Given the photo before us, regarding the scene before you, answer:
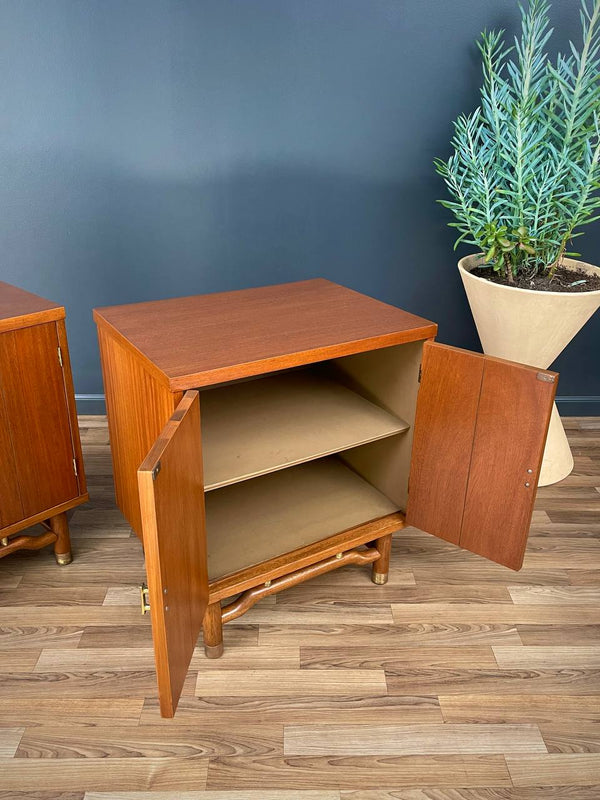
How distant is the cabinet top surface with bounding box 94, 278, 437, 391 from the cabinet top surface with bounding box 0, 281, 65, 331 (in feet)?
0.32

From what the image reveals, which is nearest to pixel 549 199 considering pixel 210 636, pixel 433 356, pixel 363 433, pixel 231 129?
pixel 433 356

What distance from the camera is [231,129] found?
2.12 metres

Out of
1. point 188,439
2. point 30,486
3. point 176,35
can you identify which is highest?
point 176,35

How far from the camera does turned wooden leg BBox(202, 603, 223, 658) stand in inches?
54.1

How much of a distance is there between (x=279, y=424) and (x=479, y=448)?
0.45 metres

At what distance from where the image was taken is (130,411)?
1385mm

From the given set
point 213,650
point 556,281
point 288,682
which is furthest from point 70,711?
point 556,281

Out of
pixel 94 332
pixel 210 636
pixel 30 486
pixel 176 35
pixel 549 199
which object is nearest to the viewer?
pixel 210 636

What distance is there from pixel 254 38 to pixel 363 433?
1.34 metres

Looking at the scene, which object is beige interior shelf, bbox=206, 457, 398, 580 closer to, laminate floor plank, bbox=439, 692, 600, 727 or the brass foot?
the brass foot

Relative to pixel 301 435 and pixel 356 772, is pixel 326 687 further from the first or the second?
pixel 301 435

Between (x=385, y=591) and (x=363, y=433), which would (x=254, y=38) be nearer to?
(x=363, y=433)

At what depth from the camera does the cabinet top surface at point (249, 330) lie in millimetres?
1208

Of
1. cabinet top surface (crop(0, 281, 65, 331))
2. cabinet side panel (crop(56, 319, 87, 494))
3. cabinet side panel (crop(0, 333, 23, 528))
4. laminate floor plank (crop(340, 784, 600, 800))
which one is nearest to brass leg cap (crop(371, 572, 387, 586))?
laminate floor plank (crop(340, 784, 600, 800))
